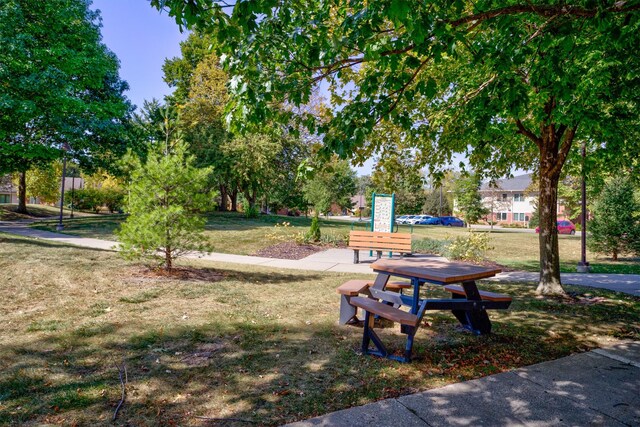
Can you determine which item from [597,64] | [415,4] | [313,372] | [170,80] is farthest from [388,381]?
[170,80]

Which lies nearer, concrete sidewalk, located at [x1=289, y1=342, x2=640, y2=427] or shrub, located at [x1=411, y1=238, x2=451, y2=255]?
concrete sidewalk, located at [x1=289, y1=342, x2=640, y2=427]

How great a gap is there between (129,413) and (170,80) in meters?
39.6

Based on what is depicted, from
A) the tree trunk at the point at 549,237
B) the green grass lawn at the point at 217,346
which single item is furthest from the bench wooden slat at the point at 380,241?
the tree trunk at the point at 549,237

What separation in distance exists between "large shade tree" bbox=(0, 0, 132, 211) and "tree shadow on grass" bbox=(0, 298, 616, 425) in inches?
550

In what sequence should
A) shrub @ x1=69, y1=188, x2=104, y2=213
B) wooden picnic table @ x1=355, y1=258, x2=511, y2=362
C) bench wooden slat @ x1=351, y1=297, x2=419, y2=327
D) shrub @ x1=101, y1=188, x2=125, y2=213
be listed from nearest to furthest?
bench wooden slat @ x1=351, y1=297, x2=419, y2=327 → wooden picnic table @ x1=355, y1=258, x2=511, y2=362 → shrub @ x1=69, y1=188, x2=104, y2=213 → shrub @ x1=101, y1=188, x2=125, y2=213

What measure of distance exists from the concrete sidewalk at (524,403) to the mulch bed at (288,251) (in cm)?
982

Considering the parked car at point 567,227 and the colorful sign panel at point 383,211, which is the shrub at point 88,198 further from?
the parked car at point 567,227

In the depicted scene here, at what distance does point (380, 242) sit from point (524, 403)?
9.31 metres

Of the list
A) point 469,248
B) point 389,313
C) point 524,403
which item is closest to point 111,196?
point 469,248

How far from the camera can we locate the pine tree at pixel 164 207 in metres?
7.48

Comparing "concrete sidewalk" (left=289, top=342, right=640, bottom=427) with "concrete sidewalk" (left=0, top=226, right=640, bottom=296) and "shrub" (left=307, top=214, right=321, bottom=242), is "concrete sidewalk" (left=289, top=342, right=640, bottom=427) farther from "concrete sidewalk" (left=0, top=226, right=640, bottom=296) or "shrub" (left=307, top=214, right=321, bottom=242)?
"shrub" (left=307, top=214, right=321, bottom=242)

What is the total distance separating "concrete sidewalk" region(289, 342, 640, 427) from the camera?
297 cm

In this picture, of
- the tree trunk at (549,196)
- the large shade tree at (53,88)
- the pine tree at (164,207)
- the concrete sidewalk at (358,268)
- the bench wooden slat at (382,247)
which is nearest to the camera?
the pine tree at (164,207)

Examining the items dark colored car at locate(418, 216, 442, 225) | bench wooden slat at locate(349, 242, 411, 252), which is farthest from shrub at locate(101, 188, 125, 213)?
dark colored car at locate(418, 216, 442, 225)
